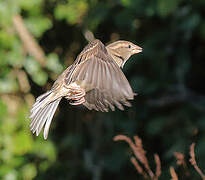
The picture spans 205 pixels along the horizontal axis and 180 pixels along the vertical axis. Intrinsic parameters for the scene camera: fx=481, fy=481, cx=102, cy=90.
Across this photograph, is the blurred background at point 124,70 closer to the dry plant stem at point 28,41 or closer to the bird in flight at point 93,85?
the dry plant stem at point 28,41

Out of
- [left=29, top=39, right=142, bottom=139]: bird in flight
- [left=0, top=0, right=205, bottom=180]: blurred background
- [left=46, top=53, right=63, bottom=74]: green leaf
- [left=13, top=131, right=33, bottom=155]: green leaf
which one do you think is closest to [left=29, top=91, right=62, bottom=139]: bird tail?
[left=29, top=39, right=142, bottom=139]: bird in flight

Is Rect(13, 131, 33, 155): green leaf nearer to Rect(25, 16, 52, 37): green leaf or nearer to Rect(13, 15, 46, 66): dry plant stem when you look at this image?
Rect(13, 15, 46, 66): dry plant stem

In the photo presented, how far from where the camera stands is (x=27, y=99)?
3.52 meters

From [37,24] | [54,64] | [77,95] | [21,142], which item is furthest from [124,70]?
[77,95]

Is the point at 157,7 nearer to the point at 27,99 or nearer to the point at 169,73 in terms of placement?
the point at 169,73

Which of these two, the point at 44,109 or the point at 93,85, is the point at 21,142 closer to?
the point at 44,109

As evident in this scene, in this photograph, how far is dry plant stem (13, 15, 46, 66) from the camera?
322cm

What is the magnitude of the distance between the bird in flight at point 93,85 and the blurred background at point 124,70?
3.32 feet

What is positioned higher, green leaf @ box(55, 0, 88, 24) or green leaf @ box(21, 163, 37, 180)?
green leaf @ box(55, 0, 88, 24)

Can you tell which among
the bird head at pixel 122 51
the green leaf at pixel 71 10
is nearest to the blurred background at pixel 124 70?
the green leaf at pixel 71 10

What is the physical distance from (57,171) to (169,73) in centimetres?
107

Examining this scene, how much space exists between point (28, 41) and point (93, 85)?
1909mm

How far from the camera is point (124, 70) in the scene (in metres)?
3.04

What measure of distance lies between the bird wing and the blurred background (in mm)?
1151
